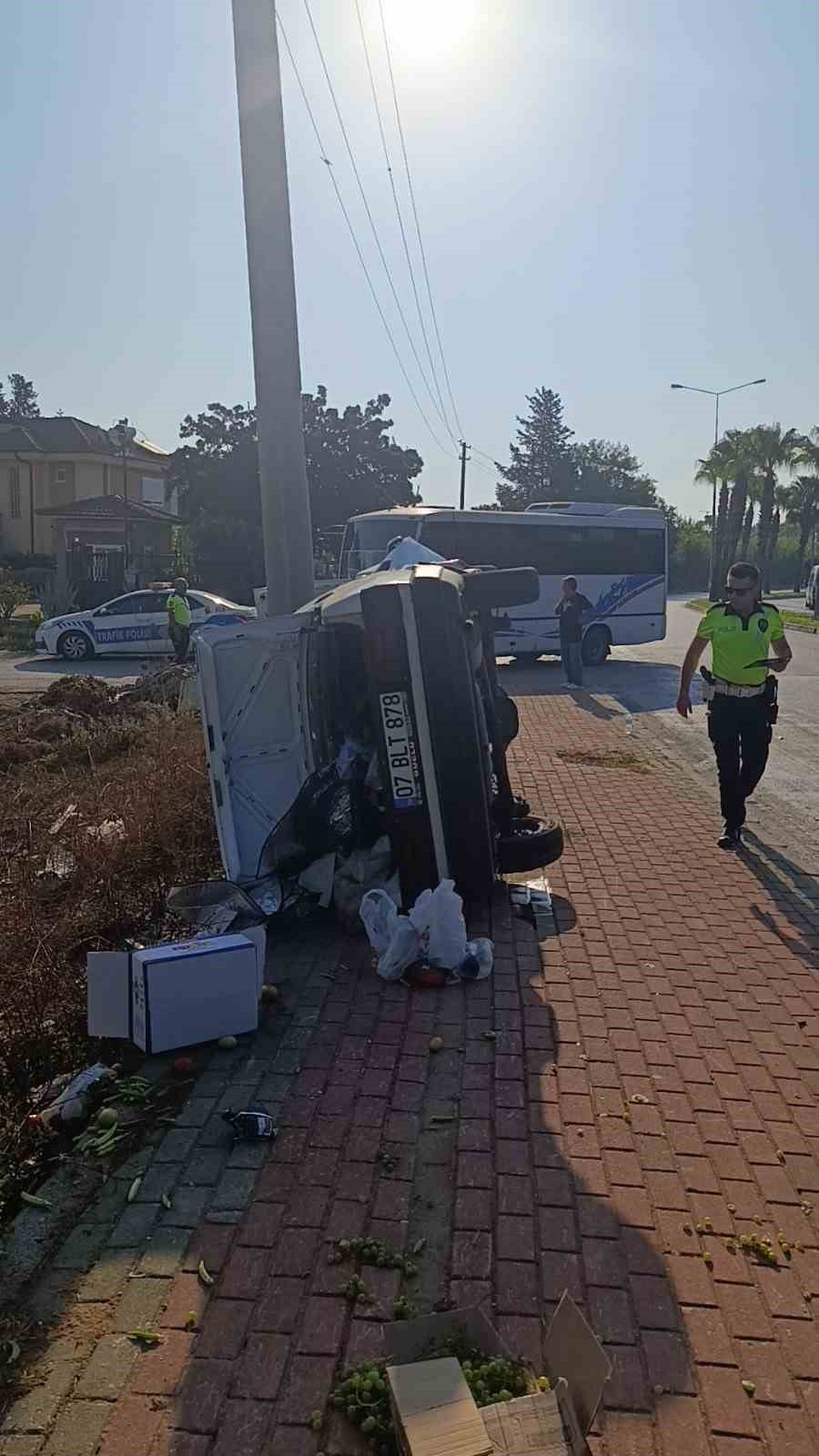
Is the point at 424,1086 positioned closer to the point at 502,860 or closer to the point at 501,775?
the point at 502,860

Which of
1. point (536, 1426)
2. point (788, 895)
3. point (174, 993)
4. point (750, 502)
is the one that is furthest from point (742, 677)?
point (750, 502)

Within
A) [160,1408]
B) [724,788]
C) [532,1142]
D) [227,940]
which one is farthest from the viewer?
[724,788]

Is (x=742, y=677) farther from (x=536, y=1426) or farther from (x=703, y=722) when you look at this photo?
(x=703, y=722)

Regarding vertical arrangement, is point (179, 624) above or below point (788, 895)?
above

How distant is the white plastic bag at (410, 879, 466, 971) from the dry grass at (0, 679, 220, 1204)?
4.23 ft

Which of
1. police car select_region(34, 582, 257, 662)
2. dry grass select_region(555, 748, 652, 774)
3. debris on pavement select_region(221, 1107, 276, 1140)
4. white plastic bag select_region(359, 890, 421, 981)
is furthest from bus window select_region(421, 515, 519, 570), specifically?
debris on pavement select_region(221, 1107, 276, 1140)

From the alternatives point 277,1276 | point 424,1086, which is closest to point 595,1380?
point 277,1276

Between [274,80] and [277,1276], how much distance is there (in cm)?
908

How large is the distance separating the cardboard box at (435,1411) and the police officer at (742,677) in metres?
5.59

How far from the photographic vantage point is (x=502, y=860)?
6449mm

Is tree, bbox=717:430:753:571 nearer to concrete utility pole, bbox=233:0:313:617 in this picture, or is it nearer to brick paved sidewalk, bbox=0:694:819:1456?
concrete utility pole, bbox=233:0:313:617

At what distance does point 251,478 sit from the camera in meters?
48.4

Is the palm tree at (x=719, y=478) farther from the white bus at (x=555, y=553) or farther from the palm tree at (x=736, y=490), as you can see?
the white bus at (x=555, y=553)

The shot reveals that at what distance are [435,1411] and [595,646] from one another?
22.6 m
